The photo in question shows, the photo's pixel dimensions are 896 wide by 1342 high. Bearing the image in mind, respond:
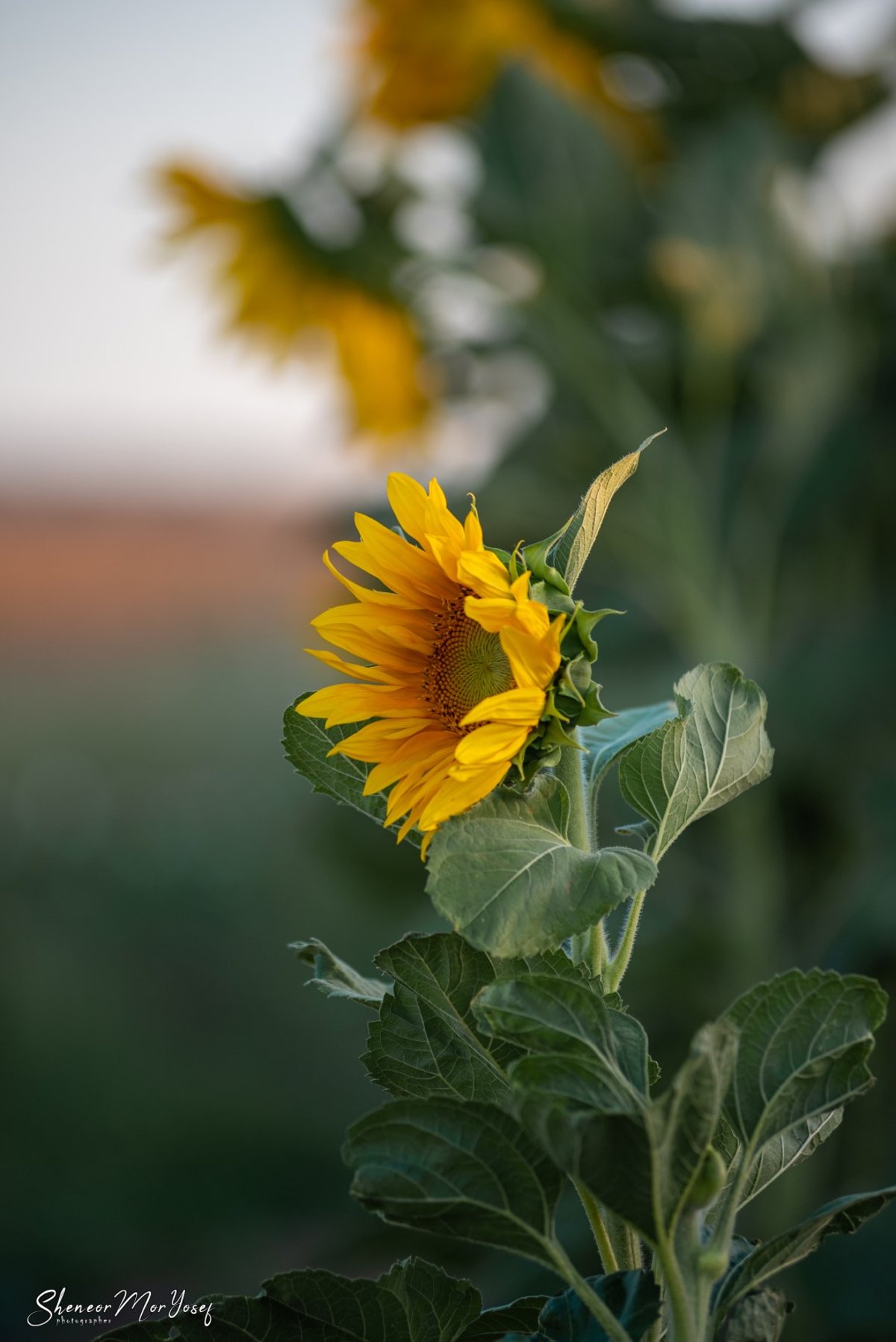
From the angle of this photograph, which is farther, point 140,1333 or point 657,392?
point 657,392

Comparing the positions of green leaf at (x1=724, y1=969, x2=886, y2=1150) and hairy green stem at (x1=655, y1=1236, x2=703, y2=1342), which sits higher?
green leaf at (x1=724, y1=969, x2=886, y2=1150)

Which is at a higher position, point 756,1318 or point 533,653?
point 533,653

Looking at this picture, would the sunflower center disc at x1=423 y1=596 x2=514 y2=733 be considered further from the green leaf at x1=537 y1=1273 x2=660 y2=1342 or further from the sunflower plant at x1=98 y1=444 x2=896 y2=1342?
the green leaf at x1=537 y1=1273 x2=660 y2=1342

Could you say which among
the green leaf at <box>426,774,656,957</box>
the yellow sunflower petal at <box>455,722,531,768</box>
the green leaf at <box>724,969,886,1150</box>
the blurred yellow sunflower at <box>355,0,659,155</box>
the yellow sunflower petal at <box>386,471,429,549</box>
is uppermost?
the blurred yellow sunflower at <box>355,0,659,155</box>

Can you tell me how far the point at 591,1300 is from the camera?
0.20m

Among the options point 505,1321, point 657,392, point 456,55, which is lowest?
point 505,1321

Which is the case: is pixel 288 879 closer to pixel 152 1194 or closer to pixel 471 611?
pixel 152 1194

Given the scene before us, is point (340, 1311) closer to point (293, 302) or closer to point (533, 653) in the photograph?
point (533, 653)

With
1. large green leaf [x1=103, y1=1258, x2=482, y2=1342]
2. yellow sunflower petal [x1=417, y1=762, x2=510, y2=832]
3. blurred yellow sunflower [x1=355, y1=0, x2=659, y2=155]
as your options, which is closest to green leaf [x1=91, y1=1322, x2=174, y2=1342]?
large green leaf [x1=103, y1=1258, x2=482, y2=1342]

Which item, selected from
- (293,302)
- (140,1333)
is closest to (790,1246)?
(140,1333)

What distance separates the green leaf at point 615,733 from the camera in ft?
0.82

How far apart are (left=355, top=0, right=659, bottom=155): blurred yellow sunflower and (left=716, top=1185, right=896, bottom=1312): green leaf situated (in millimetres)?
912

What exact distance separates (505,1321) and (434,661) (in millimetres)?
134

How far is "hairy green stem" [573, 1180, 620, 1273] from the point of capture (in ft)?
→ 0.76
